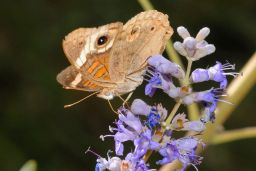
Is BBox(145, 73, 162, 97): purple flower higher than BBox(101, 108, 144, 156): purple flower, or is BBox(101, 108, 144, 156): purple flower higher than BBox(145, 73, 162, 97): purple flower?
BBox(145, 73, 162, 97): purple flower

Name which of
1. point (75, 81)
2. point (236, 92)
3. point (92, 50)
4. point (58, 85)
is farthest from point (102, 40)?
point (58, 85)

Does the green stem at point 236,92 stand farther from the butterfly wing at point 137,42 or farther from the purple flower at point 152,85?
the purple flower at point 152,85

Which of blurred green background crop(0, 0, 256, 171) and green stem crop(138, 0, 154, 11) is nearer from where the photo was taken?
green stem crop(138, 0, 154, 11)

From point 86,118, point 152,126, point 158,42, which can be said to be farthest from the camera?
point 86,118

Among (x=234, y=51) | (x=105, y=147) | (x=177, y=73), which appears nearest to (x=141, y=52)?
(x=177, y=73)

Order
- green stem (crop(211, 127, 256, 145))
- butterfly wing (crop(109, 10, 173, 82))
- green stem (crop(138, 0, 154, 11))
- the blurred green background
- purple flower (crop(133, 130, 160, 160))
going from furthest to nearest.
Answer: the blurred green background, green stem (crop(138, 0, 154, 11)), green stem (crop(211, 127, 256, 145)), butterfly wing (crop(109, 10, 173, 82)), purple flower (crop(133, 130, 160, 160))

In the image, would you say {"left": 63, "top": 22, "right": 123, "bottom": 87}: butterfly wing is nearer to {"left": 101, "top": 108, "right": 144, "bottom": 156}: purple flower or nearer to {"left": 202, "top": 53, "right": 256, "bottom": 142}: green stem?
{"left": 101, "top": 108, "right": 144, "bottom": 156}: purple flower

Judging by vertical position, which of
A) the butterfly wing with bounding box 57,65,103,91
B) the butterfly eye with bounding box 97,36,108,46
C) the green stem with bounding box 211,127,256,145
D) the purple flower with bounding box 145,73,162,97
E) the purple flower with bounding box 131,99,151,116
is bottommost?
the green stem with bounding box 211,127,256,145

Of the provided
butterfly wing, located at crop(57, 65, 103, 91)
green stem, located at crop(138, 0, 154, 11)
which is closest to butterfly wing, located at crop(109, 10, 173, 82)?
butterfly wing, located at crop(57, 65, 103, 91)

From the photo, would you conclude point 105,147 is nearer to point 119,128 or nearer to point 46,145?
point 46,145
